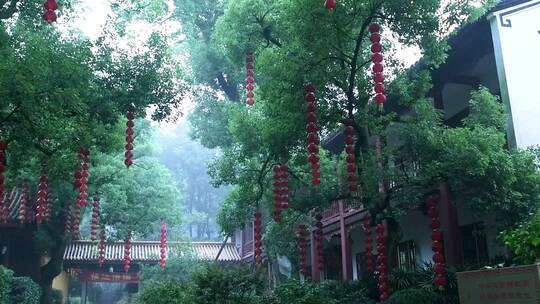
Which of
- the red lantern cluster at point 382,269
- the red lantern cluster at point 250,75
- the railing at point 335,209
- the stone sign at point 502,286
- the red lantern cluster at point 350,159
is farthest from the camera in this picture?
the railing at point 335,209

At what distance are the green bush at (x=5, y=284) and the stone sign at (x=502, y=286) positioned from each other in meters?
13.9

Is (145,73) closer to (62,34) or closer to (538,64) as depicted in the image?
(62,34)

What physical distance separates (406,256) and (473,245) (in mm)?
2857

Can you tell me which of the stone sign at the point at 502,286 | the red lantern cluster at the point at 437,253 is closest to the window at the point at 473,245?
the red lantern cluster at the point at 437,253

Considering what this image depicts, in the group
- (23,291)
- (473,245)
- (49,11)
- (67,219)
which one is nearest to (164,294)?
(67,219)

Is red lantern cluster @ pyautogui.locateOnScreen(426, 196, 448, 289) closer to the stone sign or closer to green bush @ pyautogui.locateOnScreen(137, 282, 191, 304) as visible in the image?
the stone sign

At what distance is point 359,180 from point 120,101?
15.7ft

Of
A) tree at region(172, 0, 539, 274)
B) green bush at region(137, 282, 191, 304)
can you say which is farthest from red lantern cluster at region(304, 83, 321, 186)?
green bush at region(137, 282, 191, 304)

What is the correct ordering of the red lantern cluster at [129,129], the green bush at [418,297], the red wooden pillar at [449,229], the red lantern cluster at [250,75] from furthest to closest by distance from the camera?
1. the red lantern cluster at [250,75]
2. the red lantern cluster at [129,129]
3. the red wooden pillar at [449,229]
4. the green bush at [418,297]

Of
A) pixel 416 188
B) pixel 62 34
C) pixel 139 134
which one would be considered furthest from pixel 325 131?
pixel 139 134

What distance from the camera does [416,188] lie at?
995cm

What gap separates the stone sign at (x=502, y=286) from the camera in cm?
539

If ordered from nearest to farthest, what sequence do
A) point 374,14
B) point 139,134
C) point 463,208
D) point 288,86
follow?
1. point 374,14
2. point 288,86
3. point 463,208
4. point 139,134

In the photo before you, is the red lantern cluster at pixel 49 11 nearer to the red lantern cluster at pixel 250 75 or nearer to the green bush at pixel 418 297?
the red lantern cluster at pixel 250 75
